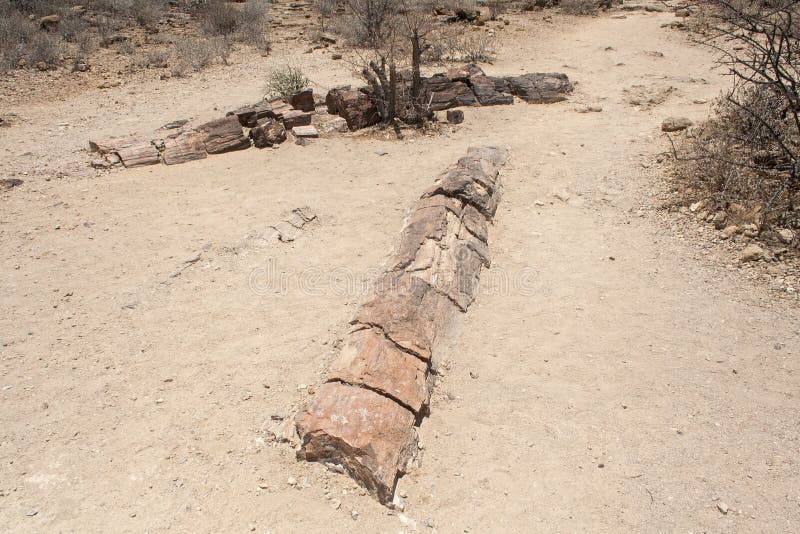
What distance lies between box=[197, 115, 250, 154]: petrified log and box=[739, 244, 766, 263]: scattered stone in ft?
20.1

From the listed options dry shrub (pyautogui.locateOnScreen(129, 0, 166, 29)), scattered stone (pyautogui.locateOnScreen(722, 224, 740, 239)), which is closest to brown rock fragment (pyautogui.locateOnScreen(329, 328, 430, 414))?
scattered stone (pyautogui.locateOnScreen(722, 224, 740, 239))

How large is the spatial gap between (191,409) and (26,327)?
1.84 metres

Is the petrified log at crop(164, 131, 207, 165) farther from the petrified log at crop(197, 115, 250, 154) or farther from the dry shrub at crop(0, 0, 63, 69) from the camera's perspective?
the dry shrub at crop(0, 0, 63, 69)

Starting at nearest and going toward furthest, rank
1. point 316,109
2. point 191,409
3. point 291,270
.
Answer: point 191,409 → point 291,270 → point 316,109

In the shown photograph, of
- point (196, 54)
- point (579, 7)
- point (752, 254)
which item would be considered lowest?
point (752, 254)

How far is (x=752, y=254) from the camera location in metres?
4.71

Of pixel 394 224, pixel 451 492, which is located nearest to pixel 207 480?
pixel 451 492

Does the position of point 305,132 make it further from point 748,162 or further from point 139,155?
point 748,162

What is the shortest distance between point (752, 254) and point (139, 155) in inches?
278

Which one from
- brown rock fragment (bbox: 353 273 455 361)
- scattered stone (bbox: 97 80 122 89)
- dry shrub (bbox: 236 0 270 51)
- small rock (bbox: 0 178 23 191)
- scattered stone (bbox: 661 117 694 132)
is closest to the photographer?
brown rock fragment (bbox: 353 273 455 361)

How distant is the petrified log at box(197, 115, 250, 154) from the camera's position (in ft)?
24.2

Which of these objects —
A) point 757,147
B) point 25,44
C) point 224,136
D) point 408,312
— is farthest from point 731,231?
point 25,44

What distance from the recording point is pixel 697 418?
339 centimetres

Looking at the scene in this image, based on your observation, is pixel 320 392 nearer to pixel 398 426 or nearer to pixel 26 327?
pixel 398 426
